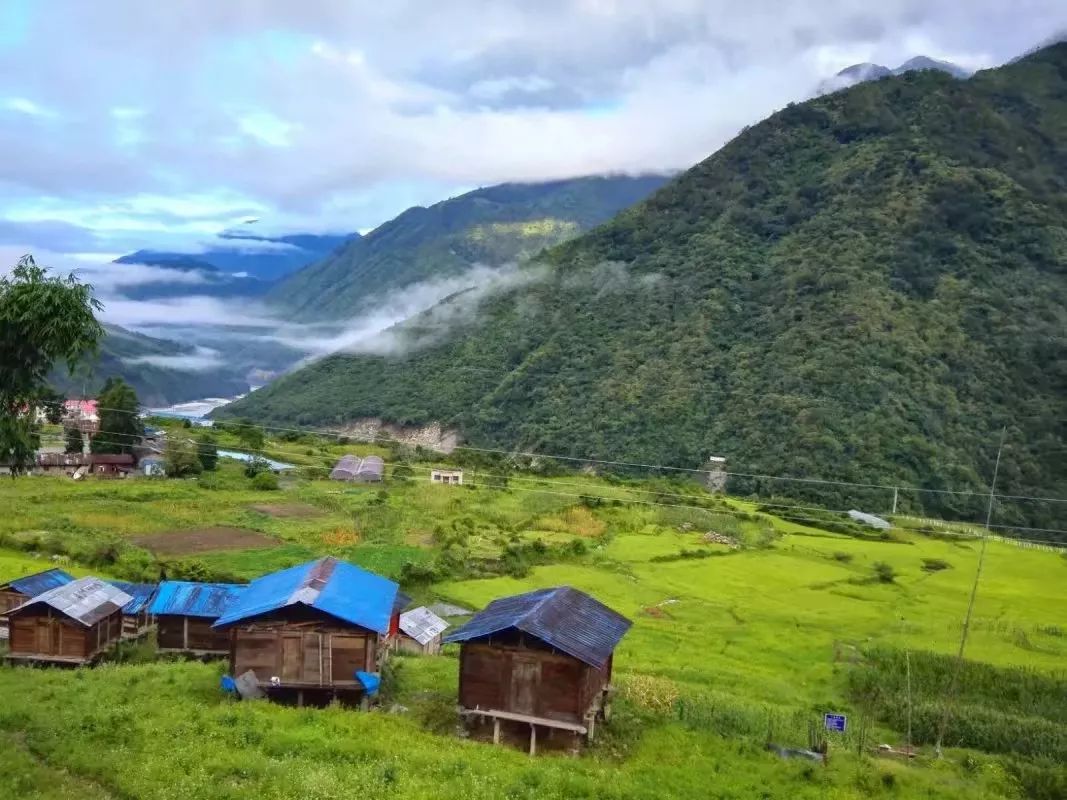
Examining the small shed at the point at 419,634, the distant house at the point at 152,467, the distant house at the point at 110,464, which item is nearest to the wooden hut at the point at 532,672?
the small shed at the point at 419,634

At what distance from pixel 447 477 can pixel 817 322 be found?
43143 millimetres

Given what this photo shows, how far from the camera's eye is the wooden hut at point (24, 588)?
28.2m

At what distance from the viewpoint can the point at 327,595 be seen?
2367 centimetres

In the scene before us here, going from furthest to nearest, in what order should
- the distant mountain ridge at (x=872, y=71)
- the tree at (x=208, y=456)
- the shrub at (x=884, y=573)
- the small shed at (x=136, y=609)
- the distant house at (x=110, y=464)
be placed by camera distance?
the distant mountain ridge at (x=872, y=71)
the tree at (x=208, y=456)
the distant house at (x=110, y=464)
the shrub at (x=884, y=573)
the small shed at (x=136, y=609)

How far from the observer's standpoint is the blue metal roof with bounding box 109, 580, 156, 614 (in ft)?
100

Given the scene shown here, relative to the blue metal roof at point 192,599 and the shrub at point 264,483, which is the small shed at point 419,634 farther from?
the shrub at point 264,483

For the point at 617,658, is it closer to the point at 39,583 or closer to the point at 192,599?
the point at 192,599

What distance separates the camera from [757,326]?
324ft

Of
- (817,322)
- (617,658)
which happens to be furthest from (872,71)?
(617,658)

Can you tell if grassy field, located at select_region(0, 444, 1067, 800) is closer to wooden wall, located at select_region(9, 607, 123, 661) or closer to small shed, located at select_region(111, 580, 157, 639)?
wooden wall, located at select_region(9, 607, 123, 661)

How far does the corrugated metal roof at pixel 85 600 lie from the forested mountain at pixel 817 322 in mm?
59000

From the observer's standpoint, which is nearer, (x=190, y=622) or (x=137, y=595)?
(x=190, y=622)

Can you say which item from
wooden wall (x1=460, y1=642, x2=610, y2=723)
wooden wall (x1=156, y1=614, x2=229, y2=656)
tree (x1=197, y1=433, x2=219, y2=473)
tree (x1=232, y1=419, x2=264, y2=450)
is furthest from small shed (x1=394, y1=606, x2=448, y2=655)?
tree (x1=232, y1=419, x2=264, y2=450)

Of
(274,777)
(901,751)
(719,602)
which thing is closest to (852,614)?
(719,602)
